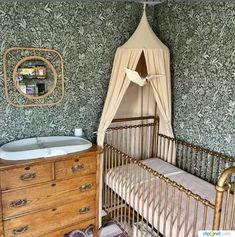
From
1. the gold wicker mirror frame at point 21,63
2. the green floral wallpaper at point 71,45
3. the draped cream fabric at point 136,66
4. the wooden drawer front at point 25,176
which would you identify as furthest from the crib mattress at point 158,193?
the gold wicker mirror frame at point 21,63

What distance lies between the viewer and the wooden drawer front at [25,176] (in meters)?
2.29

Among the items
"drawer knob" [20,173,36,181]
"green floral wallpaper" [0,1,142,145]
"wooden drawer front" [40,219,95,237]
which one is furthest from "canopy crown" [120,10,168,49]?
"wooden drawer front" [40,219,95,237]

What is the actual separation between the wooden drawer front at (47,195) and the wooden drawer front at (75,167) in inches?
2.4

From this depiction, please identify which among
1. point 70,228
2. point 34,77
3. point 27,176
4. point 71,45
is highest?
point 71,45

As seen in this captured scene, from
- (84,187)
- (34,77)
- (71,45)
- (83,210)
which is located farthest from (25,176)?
(71,45)

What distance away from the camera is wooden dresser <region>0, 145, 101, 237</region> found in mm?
2342

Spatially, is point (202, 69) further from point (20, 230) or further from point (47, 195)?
point (20, 230)

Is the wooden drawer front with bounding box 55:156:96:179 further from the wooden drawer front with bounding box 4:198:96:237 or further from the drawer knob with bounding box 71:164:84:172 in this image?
the wooden drawer front with bounding box 4:198:96:237

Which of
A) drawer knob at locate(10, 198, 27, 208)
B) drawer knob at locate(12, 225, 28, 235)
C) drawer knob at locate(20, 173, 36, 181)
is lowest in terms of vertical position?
drawer knob at locate(12, 225, 28, 235)

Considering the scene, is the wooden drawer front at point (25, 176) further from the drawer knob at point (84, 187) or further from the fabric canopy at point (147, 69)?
the fabric canopy at point (147, 69)

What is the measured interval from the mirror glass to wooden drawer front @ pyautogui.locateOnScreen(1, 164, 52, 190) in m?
0.80

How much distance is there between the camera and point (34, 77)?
8.97ft

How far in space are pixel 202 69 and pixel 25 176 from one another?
2.10 m

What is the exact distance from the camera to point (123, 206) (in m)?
2.98
